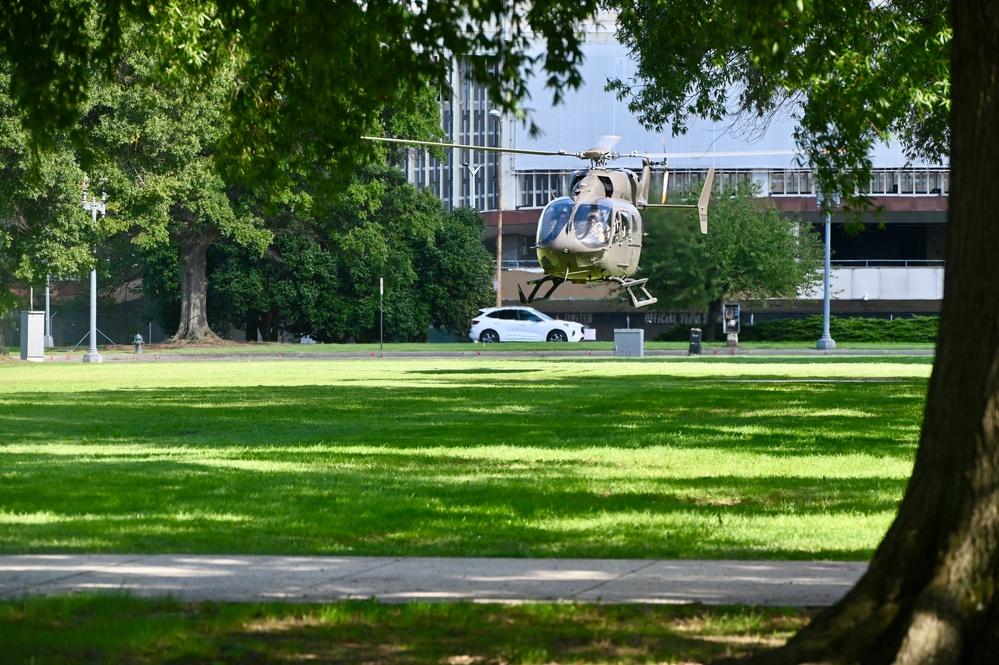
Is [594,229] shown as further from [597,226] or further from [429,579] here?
[429,579]

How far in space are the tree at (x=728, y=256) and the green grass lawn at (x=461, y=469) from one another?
123ft

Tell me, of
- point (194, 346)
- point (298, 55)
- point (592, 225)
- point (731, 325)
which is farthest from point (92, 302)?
point (298, 55)

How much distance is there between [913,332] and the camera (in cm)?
6969

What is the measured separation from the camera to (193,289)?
65.7 metres

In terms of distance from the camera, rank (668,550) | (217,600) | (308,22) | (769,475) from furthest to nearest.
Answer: (769,475) < (668,550) < (308,22) < (217,600)

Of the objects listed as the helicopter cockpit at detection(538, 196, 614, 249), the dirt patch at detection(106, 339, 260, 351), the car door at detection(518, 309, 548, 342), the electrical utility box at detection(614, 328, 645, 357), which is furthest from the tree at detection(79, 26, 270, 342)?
the car door at detection(518, 309, 548, 342)

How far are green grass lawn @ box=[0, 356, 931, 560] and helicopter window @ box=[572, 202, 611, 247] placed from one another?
3938mm

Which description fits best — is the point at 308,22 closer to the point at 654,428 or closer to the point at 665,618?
the point at 665,618

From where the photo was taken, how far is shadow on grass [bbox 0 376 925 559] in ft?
32.8

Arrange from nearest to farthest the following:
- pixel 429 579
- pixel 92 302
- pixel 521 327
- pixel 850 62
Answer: pixel 429 579 → pixel 850 62 → pixel 92 302 → pixel 521 327

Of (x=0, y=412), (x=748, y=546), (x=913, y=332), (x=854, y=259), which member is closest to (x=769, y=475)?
(x=748, y=546)

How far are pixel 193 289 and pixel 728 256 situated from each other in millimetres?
24093

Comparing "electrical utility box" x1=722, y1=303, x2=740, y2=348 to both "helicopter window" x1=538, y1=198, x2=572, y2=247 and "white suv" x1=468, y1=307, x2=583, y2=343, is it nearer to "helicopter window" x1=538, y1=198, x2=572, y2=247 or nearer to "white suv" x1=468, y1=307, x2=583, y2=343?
"white suv" x1=468, y1=307, x2=583, y2=343

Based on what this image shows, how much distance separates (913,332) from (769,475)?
5826 cm
